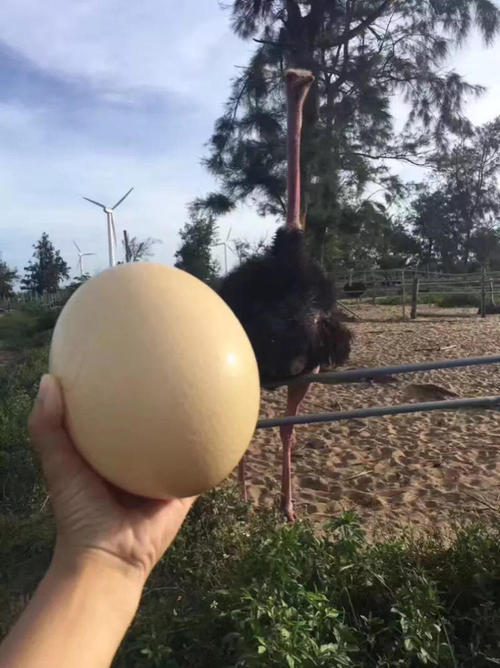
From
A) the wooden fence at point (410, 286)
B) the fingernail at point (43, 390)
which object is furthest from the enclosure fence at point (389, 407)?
the wooden fence at point (410, 286)

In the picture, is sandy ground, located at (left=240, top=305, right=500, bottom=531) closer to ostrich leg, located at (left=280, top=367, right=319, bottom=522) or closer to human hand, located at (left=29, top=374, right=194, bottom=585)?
ostrich leg, located at (left=280, top=367, right=319, bottom=522)

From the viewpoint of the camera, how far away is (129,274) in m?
1.23

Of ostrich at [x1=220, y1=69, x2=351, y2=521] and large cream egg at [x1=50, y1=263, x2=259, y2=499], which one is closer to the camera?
large cream egg at [x1=50, y1=263, x2=259, y2=499]

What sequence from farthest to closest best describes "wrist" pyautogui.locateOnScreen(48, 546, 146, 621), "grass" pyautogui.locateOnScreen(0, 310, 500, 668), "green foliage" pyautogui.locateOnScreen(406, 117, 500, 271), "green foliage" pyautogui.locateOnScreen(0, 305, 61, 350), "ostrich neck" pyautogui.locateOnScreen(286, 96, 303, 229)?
"green foliage" pyautogui.locateOnScreen(406, 117, 500, 271)
"green foliage" pyautogui.locateOnScreen(0, 305, 61, 350)
"ostrich neck" pyautogui.locateOnScreen(286, 96, 303, 229)
"grass" pyautogui.locateOnScreen(0, 310, 500, 668)
"wrist" pyautogui.locateOnScreen(48, 546, 146, 621)

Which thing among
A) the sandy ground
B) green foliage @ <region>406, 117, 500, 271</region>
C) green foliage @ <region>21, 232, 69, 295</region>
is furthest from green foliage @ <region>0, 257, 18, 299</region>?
the sandy ground

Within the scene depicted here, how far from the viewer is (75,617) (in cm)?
91

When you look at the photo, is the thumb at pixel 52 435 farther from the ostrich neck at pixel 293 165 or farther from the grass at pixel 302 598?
the ostrich neck at pixel 293 165

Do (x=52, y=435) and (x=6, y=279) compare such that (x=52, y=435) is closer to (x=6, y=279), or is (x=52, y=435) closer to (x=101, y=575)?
(x=101, y=575)

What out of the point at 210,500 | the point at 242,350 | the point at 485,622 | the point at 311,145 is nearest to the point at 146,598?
the point at 210,500

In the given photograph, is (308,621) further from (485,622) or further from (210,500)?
(210,500)

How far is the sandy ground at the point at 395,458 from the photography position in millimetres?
3324

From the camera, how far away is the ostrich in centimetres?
275

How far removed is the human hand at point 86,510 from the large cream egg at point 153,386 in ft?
0.09

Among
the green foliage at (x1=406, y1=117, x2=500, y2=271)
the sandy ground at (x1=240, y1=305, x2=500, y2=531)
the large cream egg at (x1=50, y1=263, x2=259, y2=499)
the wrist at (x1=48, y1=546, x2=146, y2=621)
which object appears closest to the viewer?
the wrist at (x1=48, y1=546, x2=146, y2=621)
